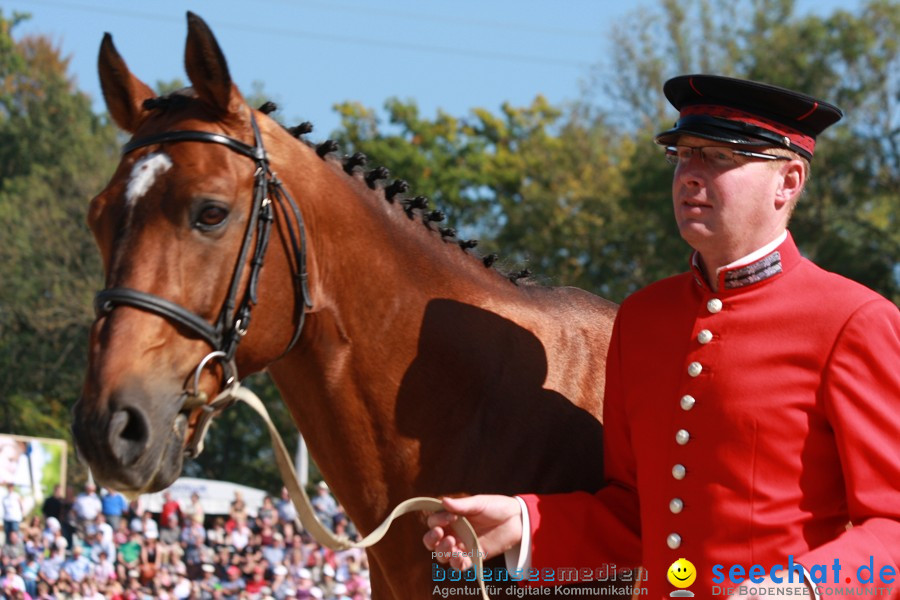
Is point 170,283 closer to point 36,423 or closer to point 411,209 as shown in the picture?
point 411,209

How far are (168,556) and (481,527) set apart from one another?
14.1m

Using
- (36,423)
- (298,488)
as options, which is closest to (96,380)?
(298,488)

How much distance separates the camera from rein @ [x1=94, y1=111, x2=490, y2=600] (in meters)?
3.12

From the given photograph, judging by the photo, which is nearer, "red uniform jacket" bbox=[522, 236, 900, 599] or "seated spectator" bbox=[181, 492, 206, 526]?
"red uniform jacket" bbox=[522, 236, 900, 599]

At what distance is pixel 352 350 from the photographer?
11.7 ft

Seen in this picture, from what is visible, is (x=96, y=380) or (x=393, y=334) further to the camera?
(x=393, y=334)

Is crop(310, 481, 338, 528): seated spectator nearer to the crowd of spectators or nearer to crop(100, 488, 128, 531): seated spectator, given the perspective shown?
the crowd of spectators

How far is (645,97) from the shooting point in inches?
1531

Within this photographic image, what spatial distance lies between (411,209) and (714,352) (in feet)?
3.77

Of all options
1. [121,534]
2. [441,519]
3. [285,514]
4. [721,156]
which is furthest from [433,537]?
[285,514]

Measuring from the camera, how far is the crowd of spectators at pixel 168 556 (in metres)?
14.4

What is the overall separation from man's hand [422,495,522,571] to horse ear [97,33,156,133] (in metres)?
1.48

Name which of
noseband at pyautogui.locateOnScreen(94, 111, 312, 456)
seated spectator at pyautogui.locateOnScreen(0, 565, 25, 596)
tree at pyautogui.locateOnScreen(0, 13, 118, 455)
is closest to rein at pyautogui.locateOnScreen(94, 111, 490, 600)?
noseband at pyautogui.locateOnScreen(94, 111, 312, 456)

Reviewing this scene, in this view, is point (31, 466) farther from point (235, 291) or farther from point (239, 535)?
point (235, 291)
